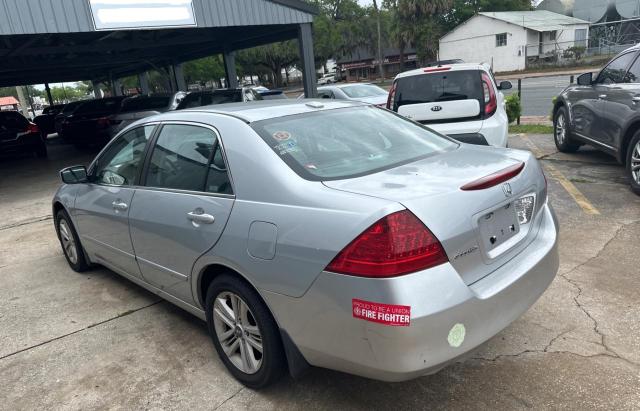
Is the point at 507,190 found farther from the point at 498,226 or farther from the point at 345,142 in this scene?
the point at 345,142

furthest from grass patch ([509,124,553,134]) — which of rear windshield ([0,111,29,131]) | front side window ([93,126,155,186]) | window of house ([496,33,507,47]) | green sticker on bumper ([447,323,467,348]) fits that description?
window of house ([496,33,507,47])

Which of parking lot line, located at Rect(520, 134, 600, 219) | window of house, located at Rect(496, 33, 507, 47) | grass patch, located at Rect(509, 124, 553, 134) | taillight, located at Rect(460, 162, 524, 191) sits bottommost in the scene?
grass patch, located at Rect(509, 124, 553, 134)

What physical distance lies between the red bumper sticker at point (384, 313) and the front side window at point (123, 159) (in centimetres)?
220

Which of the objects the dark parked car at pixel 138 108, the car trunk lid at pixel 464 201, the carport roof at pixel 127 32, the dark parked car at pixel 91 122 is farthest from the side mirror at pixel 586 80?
the dark parked car at pixel 91 122

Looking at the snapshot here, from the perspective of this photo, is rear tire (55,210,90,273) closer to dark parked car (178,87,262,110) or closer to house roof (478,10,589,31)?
dark parked car (178,87,262,110)

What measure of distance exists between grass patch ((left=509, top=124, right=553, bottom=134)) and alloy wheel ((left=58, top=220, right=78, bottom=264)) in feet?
29.7

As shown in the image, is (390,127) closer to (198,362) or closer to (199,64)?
(198,362)

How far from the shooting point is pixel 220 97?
11.6m

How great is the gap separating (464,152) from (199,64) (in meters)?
53.7

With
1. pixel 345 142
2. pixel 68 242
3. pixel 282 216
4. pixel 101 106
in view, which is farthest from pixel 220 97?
pixel 282 216

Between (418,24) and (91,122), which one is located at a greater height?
(418,24)

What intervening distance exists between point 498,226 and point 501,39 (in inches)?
1852

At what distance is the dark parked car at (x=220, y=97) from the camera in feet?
37.2

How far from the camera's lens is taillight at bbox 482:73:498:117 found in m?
6.51
